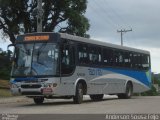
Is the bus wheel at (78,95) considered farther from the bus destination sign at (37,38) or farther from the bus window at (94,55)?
the bus destination sign at (37,38)

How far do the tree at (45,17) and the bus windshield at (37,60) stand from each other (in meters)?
28.7

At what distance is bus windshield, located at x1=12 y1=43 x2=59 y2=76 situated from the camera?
947 inches

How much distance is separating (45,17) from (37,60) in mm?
A: 30210

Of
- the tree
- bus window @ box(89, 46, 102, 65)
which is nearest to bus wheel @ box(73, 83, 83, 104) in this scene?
bus window @ box(89, 46, 102, 65)

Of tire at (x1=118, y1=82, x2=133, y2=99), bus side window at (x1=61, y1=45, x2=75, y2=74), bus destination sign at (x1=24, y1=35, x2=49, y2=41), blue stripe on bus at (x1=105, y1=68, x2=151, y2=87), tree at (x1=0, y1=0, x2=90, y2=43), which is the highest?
tree at (x1=0, y1=0, x2=90, y2=43)

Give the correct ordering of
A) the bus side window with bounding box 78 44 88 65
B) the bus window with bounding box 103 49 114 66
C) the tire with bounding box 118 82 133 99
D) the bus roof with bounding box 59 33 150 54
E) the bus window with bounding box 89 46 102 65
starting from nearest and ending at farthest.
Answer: the bus roof with bounding box 59 33 150 54
the bus side window with bounding box 78 44 88 65
the bus window with bounding box 89 46 102 65
the bus window with bounding box 103 49 114 66
the tire with bounding box 118 82 133 99

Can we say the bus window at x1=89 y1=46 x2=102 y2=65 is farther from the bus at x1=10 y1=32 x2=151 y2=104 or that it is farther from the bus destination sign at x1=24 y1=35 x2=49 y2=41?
the bus destination sign at x1=24 y1=35 x2=49 y2=41

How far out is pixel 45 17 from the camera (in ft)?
177

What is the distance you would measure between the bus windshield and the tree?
28.7 meters

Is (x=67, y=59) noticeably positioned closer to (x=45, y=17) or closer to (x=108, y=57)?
(x=108, y=57)

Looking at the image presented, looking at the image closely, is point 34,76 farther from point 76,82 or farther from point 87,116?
point 87,116

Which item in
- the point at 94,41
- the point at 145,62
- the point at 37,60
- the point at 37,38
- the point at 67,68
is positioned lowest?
the point at 67,68

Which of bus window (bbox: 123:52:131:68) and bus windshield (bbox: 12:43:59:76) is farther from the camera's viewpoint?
bus window (bbox: 123:52:131:68)

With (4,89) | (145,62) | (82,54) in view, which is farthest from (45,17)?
(82,54)
